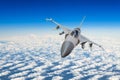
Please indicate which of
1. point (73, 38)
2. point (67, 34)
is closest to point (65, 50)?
point (73, 38)

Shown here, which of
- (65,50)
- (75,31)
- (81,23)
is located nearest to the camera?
(65,50)

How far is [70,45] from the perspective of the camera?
135ft

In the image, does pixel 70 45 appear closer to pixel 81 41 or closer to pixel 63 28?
pixel 81 41

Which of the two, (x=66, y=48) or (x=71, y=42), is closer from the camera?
(x=66, y=48)

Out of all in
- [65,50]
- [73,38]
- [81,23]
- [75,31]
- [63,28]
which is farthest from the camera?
[81,23]

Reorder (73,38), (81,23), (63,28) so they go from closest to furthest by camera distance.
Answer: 1. (73,38)
2. (63,28)
3. (81,23)

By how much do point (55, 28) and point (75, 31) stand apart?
9250 mm

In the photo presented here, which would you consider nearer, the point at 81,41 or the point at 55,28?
the point at 81,41

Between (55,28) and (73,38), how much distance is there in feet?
39.0

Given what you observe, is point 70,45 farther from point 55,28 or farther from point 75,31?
point 55,28

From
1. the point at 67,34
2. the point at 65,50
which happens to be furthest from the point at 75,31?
the point at 65,50

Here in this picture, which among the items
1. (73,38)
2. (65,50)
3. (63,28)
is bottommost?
(65,50)

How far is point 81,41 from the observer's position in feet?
155

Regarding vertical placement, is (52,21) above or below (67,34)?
above
